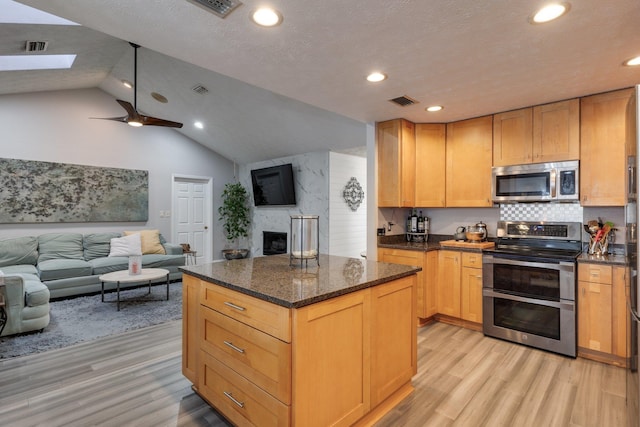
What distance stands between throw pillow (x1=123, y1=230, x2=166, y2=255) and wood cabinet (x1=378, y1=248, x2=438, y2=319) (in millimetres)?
4258

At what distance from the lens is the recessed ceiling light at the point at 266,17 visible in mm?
1749

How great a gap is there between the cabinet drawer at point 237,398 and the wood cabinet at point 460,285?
255 cm

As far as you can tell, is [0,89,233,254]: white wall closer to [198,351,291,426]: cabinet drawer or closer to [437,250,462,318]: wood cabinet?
[198,351,291,426]: cabinet drawer

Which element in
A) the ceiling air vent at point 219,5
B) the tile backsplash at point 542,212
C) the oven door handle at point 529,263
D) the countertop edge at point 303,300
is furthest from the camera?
the tile backsplash at point 542,212

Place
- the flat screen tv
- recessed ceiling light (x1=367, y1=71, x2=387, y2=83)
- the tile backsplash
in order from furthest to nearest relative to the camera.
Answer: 1. the flat screen tv
2. the tile backsplash
3. recessed ceiling light (x1=367, y1=71, x2=387, y2=83)

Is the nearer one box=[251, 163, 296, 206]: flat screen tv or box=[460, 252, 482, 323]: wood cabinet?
box=[460, 252, 482, 323]: wood cabinet

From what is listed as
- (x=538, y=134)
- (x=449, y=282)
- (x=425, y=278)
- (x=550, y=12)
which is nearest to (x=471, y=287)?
(x=449, y=282)

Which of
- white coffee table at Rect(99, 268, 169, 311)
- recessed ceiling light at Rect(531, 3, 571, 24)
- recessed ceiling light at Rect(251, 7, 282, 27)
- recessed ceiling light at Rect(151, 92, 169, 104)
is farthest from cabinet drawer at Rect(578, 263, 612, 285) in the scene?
recessed ceiling light at Rect(151, 92, 169, 104)

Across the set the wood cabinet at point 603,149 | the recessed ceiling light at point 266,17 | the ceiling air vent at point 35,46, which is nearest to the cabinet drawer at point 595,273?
the wood cabinet at point 603,149

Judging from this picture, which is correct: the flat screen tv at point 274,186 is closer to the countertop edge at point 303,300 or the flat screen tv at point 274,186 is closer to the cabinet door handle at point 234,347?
the countertop edge at point 303,300

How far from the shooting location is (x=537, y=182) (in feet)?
10.7

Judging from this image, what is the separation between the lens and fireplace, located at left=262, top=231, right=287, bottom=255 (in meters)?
6.63

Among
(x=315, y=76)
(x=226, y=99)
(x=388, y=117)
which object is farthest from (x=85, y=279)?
(x=388, y=117)

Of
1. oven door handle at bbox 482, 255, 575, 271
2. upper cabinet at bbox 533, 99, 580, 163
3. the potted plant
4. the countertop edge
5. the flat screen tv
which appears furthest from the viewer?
the potted plant
